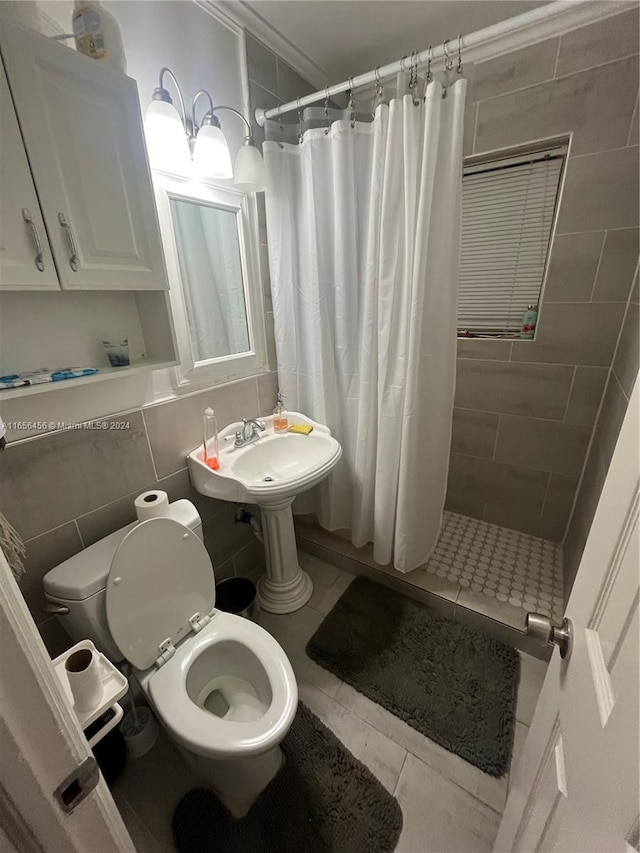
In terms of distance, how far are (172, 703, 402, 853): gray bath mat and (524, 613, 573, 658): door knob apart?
2.98 feet

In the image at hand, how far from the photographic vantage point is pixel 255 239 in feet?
4.99

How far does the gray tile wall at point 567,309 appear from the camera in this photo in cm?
133

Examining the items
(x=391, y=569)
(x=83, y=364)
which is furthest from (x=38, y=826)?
(x=391, y=569)

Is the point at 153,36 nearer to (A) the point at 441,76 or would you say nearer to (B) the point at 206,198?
(B) the point at 206,198

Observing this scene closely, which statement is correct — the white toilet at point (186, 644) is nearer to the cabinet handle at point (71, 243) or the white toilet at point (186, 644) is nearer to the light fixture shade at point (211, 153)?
the cabinet handle at point (71, 243)

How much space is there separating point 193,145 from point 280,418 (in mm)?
1080

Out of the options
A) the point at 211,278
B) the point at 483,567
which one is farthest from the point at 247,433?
the point at 483,567

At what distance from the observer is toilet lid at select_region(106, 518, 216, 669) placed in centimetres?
98

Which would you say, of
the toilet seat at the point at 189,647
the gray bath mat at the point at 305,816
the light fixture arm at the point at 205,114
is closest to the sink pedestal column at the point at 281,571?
the toilet seat at the point at 189,647

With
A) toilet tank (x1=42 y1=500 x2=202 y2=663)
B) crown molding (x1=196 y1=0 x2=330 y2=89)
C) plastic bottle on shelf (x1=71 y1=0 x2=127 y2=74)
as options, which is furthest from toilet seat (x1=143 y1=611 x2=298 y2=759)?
crown molding (x1=196 y1=0 x2=330 y2=89)

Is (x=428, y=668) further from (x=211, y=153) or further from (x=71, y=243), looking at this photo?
(x=211, y=153)

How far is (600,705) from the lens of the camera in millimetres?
406

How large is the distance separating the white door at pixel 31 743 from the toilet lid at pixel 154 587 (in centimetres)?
60

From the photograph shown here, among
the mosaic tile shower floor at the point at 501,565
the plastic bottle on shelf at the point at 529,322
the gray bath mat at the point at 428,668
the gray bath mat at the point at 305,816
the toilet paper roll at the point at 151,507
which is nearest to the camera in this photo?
the gray bath mat at the point at 305,816
